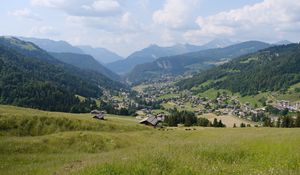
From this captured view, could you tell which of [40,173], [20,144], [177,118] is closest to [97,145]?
[20,144]

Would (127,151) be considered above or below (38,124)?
below

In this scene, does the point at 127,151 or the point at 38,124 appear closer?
the point at 127,151

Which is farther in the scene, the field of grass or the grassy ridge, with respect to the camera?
the grassy ridge

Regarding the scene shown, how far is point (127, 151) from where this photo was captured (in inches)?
1262

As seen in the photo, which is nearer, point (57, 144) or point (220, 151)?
point (220, 151)

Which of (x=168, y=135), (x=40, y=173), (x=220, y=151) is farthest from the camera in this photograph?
(x=168, y=135)

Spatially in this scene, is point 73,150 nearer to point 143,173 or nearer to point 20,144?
point 20,144

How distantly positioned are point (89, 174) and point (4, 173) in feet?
35.1

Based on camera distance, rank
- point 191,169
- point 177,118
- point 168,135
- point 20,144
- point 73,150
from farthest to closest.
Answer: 1. point 177,118
2. point 168,135
3. point 73,150
4. point 20,144
5. point 191,169

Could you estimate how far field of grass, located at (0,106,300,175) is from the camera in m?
14.6

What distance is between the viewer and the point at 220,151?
21.3m

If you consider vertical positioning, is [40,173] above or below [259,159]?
below

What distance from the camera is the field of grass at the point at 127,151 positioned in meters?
14.6

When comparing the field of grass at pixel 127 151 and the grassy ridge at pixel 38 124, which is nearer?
the field of grass at pixel 127 151
